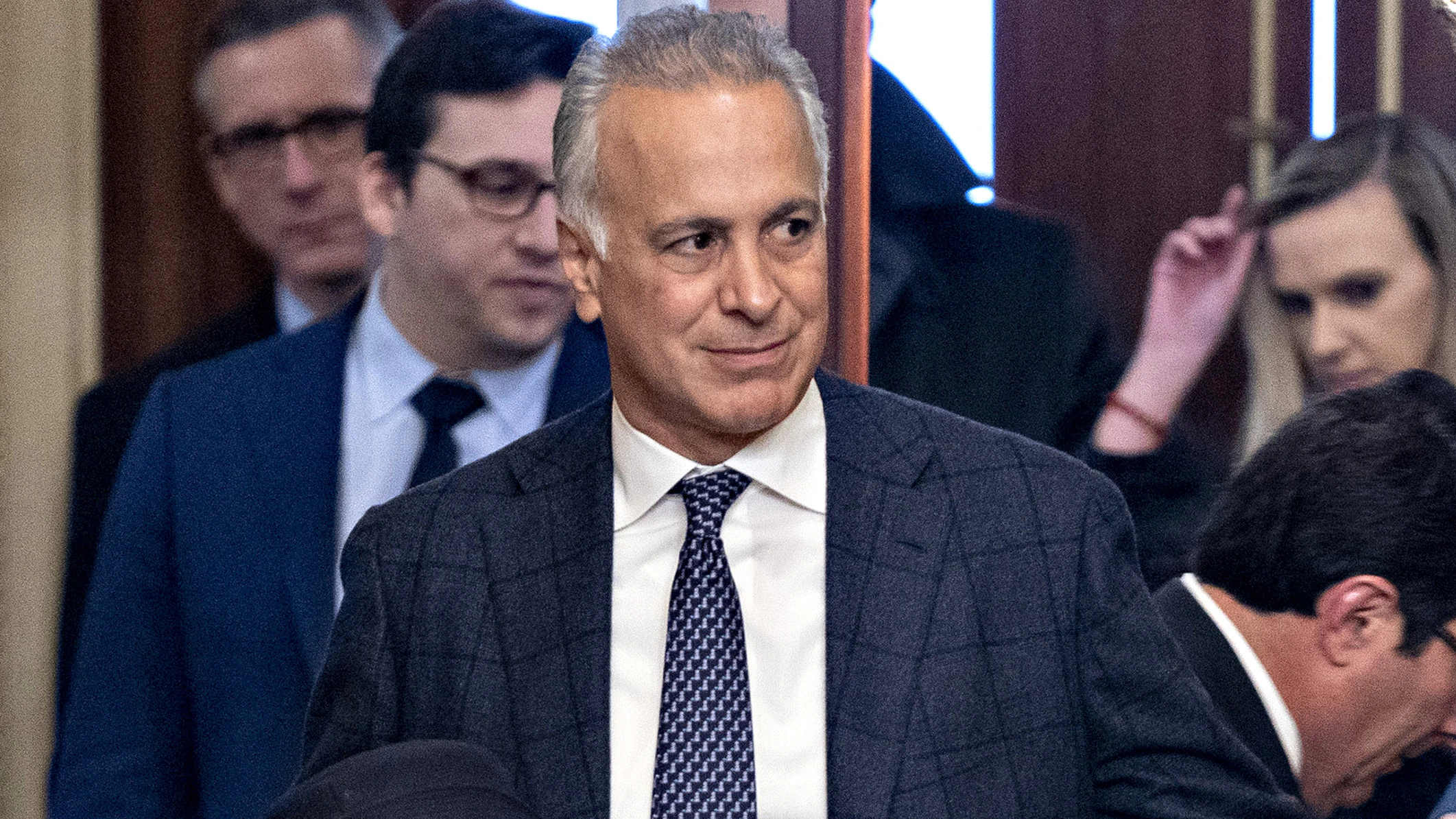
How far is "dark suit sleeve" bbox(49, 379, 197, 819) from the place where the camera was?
2.48 metres

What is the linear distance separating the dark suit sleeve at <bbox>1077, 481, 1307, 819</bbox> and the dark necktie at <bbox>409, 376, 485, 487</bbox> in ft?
4.12

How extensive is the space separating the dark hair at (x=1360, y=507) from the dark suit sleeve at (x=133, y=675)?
165cm

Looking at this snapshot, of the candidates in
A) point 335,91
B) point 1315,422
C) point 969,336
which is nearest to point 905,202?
point 969,336

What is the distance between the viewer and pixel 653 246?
1556 mm

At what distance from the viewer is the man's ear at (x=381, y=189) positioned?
8.25 ft

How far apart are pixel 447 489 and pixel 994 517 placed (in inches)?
22.9

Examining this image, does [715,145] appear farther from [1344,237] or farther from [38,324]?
[38,324]

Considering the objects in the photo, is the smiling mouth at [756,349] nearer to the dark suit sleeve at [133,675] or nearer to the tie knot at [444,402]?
the tie knot at [444,402]

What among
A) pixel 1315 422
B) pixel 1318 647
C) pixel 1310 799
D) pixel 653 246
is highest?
pixel 653 246

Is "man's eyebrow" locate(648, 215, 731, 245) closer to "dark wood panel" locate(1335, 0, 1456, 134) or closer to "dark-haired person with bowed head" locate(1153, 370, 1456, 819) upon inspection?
"dark-haired person with bowed head" locate(1153, 370, 1456, 819)

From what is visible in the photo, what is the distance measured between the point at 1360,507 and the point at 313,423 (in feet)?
5.34

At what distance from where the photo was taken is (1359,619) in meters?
2.40

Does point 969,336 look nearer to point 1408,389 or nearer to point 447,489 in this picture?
point 1408,389

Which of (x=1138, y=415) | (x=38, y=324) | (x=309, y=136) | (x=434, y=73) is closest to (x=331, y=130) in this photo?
(x=309, y=136)
